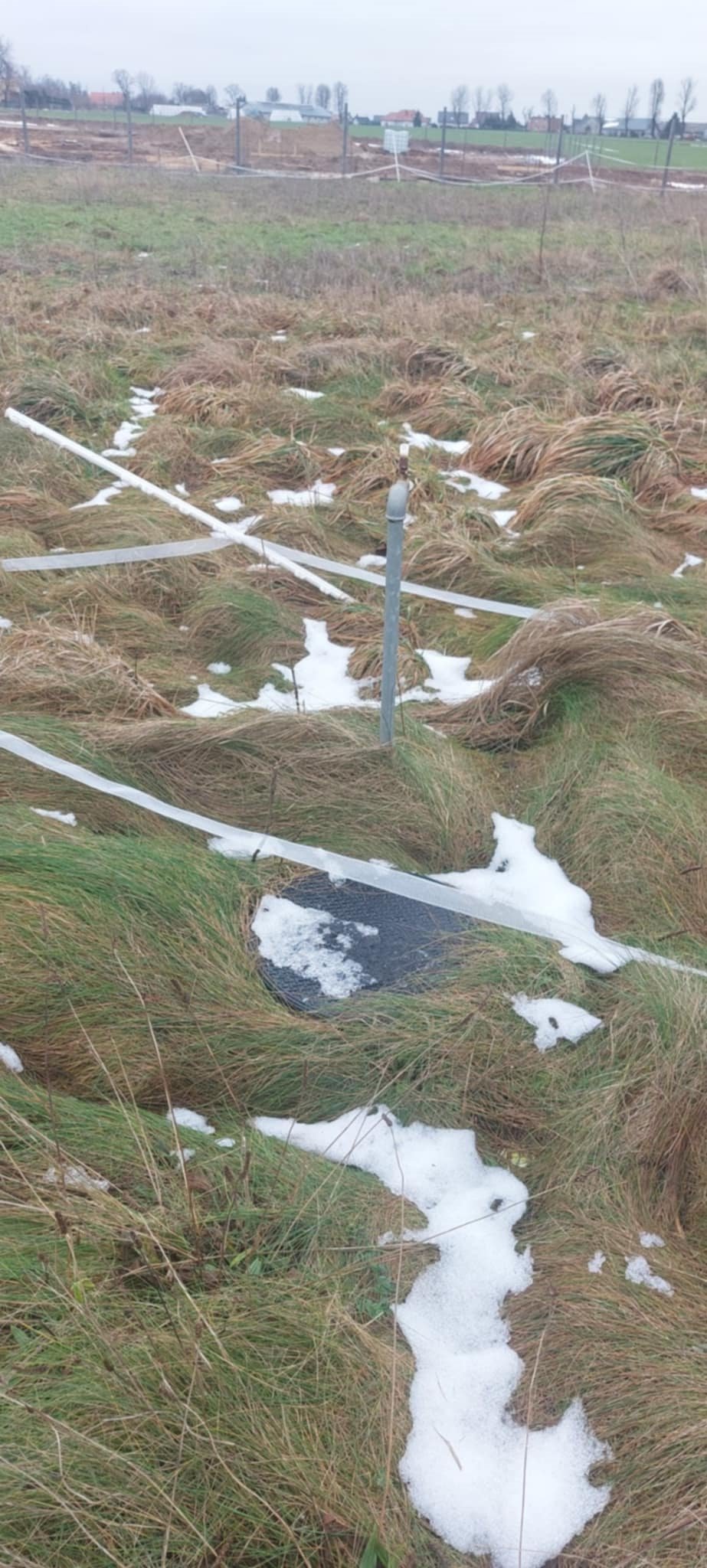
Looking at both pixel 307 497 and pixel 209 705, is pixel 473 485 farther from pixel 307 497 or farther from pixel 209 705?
pixel 209 705

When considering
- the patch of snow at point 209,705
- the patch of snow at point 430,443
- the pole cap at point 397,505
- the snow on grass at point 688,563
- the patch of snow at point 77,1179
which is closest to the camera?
the patch of snow at point 77,1179

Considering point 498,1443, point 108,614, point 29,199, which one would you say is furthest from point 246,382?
point 29,199

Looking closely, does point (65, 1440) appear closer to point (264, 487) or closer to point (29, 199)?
point (264, 487)

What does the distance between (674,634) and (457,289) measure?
9.26 m

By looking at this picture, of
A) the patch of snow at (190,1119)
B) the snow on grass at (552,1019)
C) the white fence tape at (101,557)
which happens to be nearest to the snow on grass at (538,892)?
the snow on grass at (552,1019)

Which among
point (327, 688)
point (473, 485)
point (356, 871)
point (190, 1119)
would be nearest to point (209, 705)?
point (327, 688)

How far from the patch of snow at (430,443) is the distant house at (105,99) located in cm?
9156

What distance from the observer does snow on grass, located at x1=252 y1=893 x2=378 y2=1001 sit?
2.45m

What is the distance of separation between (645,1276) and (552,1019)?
0.64 meters

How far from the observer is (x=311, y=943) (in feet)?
8.42

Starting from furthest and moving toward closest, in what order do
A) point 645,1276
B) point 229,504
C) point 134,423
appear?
point 134,423 → point 229,504 → point 645,1276

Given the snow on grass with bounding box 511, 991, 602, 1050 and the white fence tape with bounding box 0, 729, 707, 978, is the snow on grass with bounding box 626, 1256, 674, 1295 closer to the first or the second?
the snow on grass with bounding box 511, 991, 602, 1050

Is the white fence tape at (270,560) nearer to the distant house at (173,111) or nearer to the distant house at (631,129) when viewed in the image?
the distant house at (173,111)

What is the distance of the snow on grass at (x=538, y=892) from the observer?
101 inches
